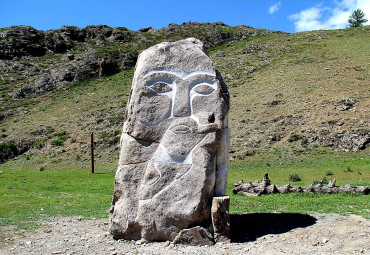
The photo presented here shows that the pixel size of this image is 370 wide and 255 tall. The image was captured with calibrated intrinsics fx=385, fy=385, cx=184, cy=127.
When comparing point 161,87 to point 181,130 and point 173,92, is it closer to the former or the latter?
point 173,92

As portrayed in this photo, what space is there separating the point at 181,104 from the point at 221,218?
9.03 ft

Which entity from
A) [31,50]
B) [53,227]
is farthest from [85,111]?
[53,227]

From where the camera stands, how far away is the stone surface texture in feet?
26.5

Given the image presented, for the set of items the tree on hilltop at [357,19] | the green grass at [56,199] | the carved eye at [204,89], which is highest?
the tree on hilltop at [357,19]

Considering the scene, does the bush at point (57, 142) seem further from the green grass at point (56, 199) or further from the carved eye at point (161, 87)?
the carved eye at point (161, 87)

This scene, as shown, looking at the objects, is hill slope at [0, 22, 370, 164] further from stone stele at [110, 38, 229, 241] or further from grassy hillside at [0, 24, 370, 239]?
stone stele at [110, 38, 229, 241]

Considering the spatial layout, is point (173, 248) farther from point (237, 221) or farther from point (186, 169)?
point (237, 221)

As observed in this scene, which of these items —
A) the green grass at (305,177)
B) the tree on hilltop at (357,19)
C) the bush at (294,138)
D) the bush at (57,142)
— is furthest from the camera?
the tree on hilltop at (357,19)

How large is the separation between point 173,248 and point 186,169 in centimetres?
169

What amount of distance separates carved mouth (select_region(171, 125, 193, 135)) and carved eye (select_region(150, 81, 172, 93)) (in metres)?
0.98

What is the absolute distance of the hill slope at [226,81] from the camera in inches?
1196

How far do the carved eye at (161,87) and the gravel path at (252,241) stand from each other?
3.49 meters

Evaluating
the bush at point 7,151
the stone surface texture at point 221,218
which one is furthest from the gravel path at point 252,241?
the bush at point 7,151

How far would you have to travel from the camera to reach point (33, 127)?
132 feet
